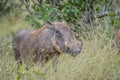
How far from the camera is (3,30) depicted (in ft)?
3.71

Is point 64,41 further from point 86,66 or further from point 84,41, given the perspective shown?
point 84,41

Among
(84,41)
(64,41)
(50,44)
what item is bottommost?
(84,41)

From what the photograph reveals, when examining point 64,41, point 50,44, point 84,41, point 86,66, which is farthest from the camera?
point 84,41

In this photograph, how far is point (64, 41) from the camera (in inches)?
183

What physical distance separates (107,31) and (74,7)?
38.0 inches

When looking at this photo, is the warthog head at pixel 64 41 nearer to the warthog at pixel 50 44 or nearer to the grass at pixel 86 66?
the warthog at pixel 50 44

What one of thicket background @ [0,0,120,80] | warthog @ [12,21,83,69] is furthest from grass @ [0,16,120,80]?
warthog @ [12,21,83,69]

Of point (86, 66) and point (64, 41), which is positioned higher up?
point (64, 41)

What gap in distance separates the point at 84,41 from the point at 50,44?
2.18 feet

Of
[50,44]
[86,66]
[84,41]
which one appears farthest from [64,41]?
[84,41]

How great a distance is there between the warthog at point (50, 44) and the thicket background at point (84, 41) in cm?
15

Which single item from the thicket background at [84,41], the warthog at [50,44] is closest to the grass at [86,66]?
the thicket background at [84,41]

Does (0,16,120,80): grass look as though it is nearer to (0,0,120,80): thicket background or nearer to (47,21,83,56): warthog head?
(0,0,120,80): thicket background

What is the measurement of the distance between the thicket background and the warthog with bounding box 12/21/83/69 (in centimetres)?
15
